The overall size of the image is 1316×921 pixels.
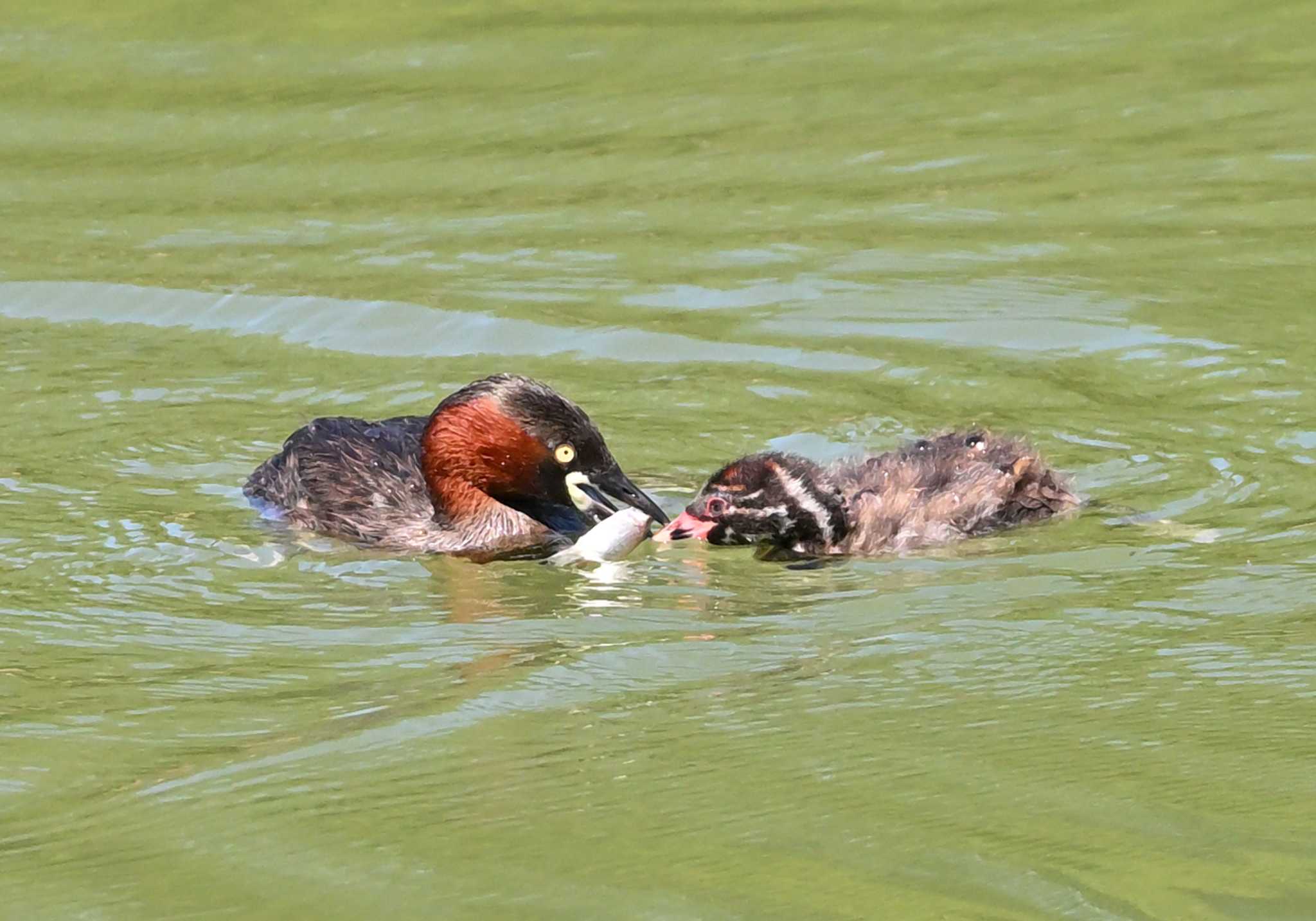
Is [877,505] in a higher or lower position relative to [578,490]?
lower

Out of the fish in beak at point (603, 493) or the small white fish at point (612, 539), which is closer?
the small white fish at point (612, 539)

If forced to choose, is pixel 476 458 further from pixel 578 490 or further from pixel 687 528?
pixel 687 528

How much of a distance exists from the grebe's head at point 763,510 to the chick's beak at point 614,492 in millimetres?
122

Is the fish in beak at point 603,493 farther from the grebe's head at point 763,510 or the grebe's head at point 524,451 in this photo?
the grebe's head at point 763,510

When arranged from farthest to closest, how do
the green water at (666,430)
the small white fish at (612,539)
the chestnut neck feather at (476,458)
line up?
the chestnut neck feather at (476,458)
the small white fish at (612,539)
the green water at (666,430)

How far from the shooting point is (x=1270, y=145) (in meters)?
11.8

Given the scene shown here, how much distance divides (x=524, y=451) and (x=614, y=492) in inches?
14.2

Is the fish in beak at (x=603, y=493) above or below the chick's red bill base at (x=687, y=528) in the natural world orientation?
above

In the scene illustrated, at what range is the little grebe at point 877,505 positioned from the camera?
299 inches

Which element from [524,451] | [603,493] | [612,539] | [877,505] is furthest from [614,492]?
[877,505]

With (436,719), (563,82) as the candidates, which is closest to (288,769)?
(436,719)

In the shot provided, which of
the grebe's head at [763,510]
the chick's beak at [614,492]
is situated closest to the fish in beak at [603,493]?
the chick's beak at [614,492]

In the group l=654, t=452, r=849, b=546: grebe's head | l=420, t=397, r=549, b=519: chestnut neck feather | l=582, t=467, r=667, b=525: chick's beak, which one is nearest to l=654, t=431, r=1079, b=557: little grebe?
l=654, t=452, r=849, b=546: grebe's head

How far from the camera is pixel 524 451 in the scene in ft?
25.7
